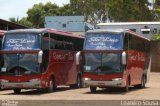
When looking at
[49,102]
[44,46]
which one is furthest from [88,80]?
[49,102]

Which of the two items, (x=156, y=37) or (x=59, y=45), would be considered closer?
(x=59, y=45)

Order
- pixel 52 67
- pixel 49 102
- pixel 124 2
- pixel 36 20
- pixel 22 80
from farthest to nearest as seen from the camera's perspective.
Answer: pixel 36 20 → pixel 124 2 → pixel 52 67 → pixel 22 80 → pixel 49 102

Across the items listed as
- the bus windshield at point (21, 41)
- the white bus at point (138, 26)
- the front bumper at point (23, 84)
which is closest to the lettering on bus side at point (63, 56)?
the bus windshield at point (21, 41)

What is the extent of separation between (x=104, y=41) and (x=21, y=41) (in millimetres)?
4253

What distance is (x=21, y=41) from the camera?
1033 inches

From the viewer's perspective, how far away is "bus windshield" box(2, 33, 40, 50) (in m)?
25.9

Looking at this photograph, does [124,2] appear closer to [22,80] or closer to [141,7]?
[141,7]

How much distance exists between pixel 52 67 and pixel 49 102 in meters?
7.85

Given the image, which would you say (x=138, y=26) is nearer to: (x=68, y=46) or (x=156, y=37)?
(x=156, y=37)

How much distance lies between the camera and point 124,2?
233 feet

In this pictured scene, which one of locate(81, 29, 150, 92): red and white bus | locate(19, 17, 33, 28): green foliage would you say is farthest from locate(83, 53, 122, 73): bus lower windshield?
locate(19, 17, 33, 28): green foliage

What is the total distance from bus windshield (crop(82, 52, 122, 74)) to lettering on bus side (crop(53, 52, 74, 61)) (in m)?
2.37

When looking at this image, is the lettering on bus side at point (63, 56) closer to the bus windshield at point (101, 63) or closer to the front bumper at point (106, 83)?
the bus windshield at point (101, 63)

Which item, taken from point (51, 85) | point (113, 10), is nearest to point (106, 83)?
point (51, 85)
